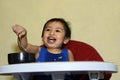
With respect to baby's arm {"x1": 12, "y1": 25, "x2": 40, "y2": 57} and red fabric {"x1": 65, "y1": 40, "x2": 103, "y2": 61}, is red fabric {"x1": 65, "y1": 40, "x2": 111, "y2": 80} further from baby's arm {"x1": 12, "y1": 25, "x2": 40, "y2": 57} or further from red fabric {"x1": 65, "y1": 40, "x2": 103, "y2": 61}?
baby's arm {"x1": 12, "y1": 25, "x2": 40, "y2": 57}

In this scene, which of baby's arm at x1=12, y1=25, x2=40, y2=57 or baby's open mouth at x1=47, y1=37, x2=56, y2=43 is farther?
baby's open mouth at x1=47, y1=37, x2=56, y2=43

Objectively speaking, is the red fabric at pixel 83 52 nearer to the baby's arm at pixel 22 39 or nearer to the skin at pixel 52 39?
the skin at pixel 52 39

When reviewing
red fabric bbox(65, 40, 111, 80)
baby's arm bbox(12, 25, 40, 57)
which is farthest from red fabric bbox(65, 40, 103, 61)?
baby's arm bbox(12, 25, 40, 57)

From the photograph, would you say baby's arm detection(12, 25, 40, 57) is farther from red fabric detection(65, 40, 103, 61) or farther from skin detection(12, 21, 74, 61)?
→ red fabric detection(65, 40, 103, 61)

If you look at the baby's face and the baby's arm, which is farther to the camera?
the baby's face

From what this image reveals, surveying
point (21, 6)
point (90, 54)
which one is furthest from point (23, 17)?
point (90, 54)

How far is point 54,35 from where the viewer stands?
115 cm

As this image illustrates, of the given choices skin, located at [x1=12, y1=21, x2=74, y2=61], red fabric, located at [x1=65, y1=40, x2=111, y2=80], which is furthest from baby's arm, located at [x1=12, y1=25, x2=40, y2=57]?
red fabric, located at [x1=65, y1=40, x2=111, y2=80]

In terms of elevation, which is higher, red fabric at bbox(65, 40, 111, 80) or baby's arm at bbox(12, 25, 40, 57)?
baby's arm at bbox(12, 25, 40, 57)

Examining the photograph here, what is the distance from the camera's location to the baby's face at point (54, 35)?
1140mm

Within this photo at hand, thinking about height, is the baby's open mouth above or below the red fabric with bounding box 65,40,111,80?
above

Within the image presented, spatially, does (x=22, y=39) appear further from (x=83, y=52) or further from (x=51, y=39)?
A: (x=83, y=52)

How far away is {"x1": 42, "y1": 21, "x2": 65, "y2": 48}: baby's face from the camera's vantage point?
114 centimetres

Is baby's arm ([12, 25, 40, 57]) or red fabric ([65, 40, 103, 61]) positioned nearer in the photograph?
baby's arm ([12, 25, 40, 57])
